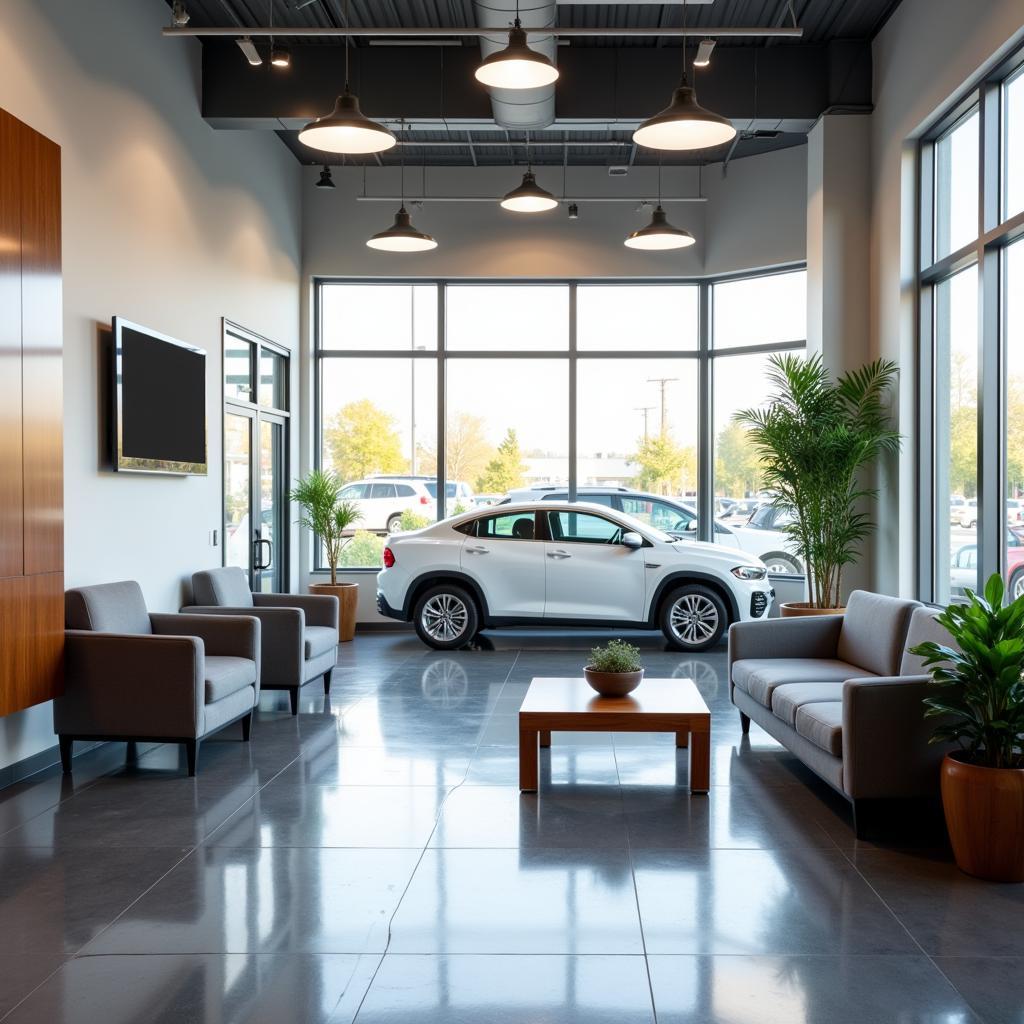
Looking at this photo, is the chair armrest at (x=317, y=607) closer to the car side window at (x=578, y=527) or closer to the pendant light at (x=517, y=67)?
the car side window at (x=578, y=527)

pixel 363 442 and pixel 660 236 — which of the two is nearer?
pixel 660 236

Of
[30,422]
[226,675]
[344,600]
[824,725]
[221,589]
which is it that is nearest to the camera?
[824,725]

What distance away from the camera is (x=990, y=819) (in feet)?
11.8

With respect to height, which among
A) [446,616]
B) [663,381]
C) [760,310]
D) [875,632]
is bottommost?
[446,616]

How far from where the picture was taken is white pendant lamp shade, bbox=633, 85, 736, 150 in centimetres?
504

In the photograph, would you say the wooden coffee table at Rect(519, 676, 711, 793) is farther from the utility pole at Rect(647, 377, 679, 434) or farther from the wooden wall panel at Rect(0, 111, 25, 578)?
the utility pole at Rect(647, 377, 679, 434)

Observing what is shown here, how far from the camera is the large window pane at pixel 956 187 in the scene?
251 inches

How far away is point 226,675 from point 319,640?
4.87ft

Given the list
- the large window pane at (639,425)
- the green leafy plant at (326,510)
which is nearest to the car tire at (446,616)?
the green leafy plant at (326,510)

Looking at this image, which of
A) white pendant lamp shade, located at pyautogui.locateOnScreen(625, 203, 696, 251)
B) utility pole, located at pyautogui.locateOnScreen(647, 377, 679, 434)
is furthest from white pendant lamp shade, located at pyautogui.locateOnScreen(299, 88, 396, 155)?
utility pole, located at pyautogui.locateOnScreen(647, 377, 679, 434)

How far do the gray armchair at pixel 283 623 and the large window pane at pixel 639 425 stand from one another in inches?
159

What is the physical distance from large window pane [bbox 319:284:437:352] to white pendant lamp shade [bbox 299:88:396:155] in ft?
17.0

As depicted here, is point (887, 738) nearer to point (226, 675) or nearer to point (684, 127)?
point (684, 127)

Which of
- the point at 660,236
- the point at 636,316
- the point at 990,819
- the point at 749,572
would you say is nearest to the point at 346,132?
the point at 660,236
